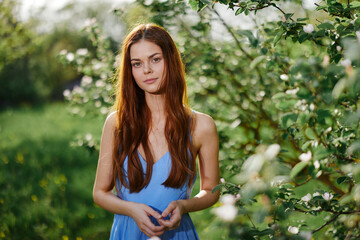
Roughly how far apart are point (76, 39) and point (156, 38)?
20625mm

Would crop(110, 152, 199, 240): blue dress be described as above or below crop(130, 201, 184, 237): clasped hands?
below

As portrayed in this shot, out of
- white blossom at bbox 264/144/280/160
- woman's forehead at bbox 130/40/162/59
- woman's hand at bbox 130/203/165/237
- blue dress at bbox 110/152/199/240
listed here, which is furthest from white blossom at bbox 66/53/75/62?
white blossom at bbox 264/144/280/160

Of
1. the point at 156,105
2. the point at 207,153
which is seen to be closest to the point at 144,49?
the point at 156,105

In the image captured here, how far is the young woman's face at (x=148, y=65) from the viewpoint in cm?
175

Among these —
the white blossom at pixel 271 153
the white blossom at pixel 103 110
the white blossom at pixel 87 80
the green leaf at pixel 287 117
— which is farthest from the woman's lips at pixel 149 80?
the white blossom at pixel 87 80

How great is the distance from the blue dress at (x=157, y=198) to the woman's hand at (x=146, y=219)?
133 millimetres

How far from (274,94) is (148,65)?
1391 mm

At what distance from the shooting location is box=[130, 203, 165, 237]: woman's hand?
1535 mm

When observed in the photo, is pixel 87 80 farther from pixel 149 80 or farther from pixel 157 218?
pixel 157 218

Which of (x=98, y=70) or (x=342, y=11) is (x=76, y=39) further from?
(x=342, y=11)

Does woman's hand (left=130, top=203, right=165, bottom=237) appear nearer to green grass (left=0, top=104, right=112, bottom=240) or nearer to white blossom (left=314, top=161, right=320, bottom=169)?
white blossom (left=314, top=161, right=320, bottom=169)

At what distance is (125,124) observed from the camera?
1842 millimetres

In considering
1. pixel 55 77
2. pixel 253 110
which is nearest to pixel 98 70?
pixel 253 110

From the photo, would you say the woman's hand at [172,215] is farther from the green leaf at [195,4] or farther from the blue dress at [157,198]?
the green leaf at [195,4]
